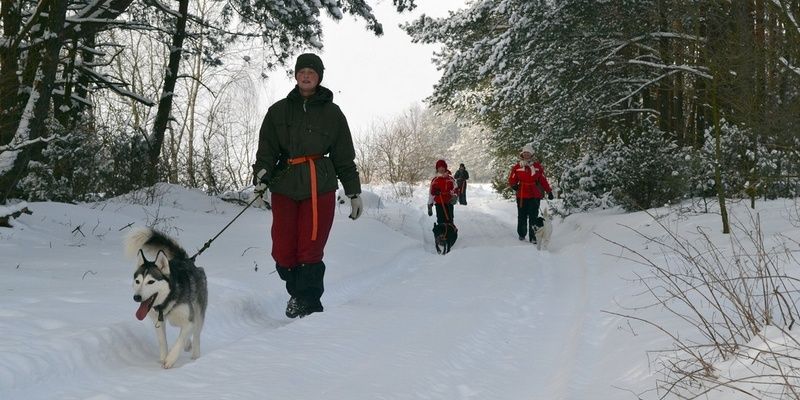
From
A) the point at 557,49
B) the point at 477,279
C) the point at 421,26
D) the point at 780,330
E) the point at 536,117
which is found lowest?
the point at 477,279

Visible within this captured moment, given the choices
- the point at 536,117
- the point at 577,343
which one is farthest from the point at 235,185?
the point at 577,343

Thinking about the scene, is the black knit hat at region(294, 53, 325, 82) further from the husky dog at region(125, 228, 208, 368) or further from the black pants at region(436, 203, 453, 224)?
the black pants at region(436, 203, 453, 224)

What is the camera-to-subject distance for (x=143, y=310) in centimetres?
383

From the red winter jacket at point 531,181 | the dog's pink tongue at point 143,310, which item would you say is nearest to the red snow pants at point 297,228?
the dog's pink tongue at point 143,310

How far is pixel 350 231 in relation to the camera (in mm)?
11367

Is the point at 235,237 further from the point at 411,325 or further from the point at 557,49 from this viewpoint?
the point at 557,49

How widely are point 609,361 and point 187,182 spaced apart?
1388cm

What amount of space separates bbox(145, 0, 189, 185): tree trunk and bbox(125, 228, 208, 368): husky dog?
890cm

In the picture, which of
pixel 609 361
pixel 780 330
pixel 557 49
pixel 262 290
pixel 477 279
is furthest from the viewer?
pixel 557 49

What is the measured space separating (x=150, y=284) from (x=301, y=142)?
2.09 meters

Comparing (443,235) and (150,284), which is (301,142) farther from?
(443,235)

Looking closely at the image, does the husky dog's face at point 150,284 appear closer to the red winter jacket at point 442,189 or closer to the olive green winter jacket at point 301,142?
the olive green winter jacket at point 301,142

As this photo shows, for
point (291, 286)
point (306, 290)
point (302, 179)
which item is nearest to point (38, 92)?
point (302, 179)

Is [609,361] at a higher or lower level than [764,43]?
lower
